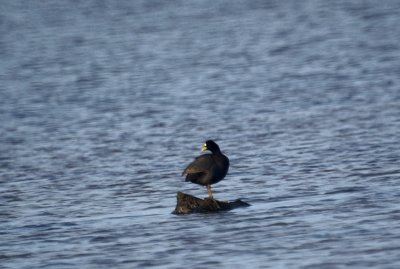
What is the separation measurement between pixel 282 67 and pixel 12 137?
1492cm

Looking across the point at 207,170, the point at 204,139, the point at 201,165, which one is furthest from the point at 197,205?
the point at 204,139

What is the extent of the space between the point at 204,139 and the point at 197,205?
995cm

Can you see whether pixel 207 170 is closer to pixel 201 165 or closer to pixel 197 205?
pixel 201 165

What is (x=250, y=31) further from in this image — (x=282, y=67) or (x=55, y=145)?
(x=55, y=145)

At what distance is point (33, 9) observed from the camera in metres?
76.6

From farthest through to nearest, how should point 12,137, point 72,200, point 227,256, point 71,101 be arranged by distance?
point 71,101 → point 12,137 → point 72,200 → point 227,256

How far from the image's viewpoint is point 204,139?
93.6ft

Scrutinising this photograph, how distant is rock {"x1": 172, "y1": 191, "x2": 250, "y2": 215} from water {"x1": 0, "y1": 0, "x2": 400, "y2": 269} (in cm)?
23

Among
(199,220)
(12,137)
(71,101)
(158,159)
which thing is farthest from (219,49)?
(199,220)

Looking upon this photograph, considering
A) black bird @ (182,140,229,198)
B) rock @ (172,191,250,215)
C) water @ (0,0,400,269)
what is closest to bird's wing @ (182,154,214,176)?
black bird @ (182,140,229,198)

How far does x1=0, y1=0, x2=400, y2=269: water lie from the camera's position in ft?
53.8

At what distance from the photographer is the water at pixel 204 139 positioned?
16.4 metres

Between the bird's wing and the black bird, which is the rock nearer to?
the black bird

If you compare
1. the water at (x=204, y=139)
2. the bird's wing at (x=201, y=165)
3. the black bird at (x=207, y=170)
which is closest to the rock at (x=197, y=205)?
the water at (x=204, y=139)
